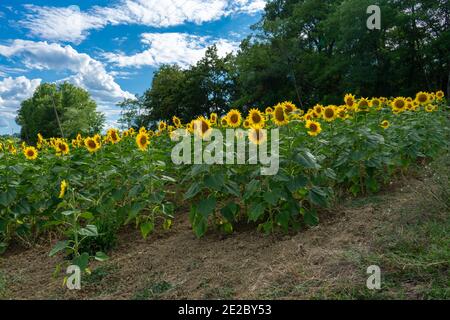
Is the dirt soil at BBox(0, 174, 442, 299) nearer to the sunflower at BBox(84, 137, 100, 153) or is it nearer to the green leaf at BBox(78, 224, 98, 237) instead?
the green leaf at BBox(78, 224, 98, 237)

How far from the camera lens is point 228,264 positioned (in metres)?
3.39

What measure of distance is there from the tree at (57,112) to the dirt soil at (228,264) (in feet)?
159

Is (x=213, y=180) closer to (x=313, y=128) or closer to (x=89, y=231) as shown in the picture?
(x=89, y=231)

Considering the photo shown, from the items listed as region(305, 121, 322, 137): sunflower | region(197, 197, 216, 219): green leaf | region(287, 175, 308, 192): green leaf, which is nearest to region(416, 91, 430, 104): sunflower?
region(305, 121, 322, 137): sunflower

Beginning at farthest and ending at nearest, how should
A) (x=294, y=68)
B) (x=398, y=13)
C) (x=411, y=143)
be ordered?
(x=294, y=68) → (x=398, y=13) → (x=411, y=143)

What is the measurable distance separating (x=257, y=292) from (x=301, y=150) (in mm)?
1493

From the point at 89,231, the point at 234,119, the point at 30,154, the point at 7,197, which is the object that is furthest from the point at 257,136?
the point at 30,154

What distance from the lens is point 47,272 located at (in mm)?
4023

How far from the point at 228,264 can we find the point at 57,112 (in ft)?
194

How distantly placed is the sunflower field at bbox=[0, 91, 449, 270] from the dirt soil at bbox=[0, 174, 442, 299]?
189 mm

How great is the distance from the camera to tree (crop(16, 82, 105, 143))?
53719 mm

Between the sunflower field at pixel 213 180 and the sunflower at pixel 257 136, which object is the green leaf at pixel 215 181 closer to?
the sunflower field at pixel 213 180
